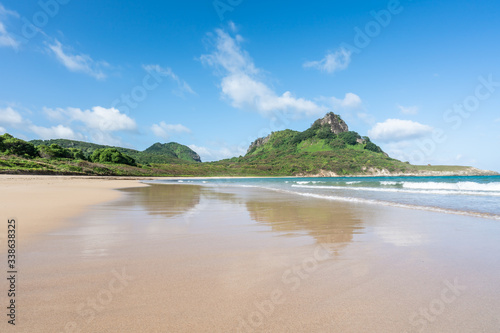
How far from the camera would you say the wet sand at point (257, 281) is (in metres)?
2.73

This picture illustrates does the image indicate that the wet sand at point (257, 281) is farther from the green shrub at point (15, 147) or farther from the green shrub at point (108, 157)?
the green shrub at point (108, 157)

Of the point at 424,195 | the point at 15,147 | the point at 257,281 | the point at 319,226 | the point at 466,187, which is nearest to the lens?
the point at 257,281

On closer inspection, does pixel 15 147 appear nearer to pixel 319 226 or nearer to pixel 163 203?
pixel 163 203

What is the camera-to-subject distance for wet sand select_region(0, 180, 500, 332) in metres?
2.73

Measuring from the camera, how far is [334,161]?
16850 cm

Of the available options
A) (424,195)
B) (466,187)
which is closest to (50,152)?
(424,195)

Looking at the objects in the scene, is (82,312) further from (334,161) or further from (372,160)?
(372,160)

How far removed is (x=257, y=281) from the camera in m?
3.83

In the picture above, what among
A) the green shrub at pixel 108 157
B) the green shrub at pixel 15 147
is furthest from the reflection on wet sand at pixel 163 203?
the green shrub at pixel 108 157

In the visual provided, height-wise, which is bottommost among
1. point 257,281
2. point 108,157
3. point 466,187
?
point 257,281

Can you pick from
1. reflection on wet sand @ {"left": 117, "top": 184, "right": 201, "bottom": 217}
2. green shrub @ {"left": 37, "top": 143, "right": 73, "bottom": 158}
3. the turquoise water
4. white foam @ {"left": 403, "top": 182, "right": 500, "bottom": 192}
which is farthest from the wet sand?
green shrub @ {"left": 37, "top": 143, "right": 73, "bottom": 158}

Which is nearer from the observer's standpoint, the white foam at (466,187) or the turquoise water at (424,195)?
the turquoise water at (424,195)

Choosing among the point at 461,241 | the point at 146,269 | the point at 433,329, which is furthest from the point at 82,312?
the point at 461,241

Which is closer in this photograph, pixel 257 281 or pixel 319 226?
pixel 257 281
